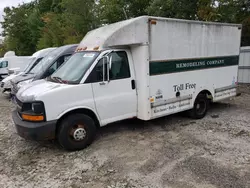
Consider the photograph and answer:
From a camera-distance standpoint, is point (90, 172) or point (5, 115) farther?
point (5, 115)

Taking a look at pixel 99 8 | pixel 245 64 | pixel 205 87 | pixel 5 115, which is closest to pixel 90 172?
pixel 205 87

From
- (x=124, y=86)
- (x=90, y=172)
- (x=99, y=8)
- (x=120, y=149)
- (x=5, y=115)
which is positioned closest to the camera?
(x=90, y=172)

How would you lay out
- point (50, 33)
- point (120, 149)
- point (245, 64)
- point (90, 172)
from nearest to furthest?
point (90, 172) < point (120, 149) < point (245, 64) < point (50, 33)

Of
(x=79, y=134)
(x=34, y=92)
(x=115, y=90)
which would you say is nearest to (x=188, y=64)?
(x=115, y=90)

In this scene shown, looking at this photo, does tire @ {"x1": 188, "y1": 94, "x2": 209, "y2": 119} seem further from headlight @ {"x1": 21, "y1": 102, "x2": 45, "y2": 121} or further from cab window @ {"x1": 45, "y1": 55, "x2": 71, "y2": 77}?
cab window @ {"x1": 45, "y1": 55, "x2": 71, "y2": 77}

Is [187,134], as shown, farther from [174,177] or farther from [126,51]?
[126,51]

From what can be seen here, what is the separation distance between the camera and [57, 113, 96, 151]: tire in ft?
14.6

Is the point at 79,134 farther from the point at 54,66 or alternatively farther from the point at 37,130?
the point at 54,66

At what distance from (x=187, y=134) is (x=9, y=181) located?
3.79 m

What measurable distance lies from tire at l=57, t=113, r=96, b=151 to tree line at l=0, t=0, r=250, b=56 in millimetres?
5295

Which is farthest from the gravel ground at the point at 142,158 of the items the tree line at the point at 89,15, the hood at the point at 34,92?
the tree line at the point at 89,15

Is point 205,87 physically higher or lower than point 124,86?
lower

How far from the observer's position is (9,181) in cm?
372

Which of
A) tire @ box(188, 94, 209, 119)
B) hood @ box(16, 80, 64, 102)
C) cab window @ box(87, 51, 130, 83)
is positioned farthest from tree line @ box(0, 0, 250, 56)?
hood @ box(16, 80, 64, 102)
